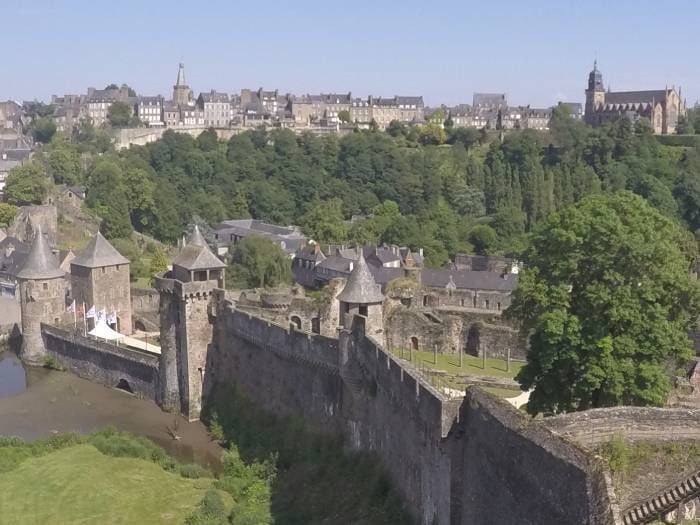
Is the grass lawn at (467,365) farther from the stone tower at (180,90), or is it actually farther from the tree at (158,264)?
the stone tower at (180,90)

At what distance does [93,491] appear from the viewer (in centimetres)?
2611

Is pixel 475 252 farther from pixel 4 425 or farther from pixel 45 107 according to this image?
pixel 45 107

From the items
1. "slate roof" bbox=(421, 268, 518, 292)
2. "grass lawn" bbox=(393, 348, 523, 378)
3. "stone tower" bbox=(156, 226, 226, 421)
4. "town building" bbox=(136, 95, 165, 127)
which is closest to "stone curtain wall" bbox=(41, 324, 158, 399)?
"stone tower" bbox=(156, 226, 226, 421)

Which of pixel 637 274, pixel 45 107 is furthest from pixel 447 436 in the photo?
pixel 45 107

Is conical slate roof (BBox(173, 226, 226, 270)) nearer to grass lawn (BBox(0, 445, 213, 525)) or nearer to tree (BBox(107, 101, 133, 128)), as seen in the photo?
grass lawn (BBox(0, 445, 213, 525))

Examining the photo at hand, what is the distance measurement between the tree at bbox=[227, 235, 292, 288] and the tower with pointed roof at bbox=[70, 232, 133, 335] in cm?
1057

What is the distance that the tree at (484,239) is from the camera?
240 feet

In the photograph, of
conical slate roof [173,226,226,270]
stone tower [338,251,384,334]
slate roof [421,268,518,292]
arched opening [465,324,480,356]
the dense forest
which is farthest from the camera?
the dense forest

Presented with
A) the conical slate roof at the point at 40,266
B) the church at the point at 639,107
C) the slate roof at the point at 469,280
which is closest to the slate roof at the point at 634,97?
the church at the point at 639,107

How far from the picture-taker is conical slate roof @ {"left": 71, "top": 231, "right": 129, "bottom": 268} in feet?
148

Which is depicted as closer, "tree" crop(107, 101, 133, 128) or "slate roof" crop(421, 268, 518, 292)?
"slate roof" crop(421, 268, 518, 292)

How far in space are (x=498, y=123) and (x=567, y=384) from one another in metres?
110

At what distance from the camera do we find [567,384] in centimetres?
2228

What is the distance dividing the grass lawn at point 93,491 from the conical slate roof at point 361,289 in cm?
706
